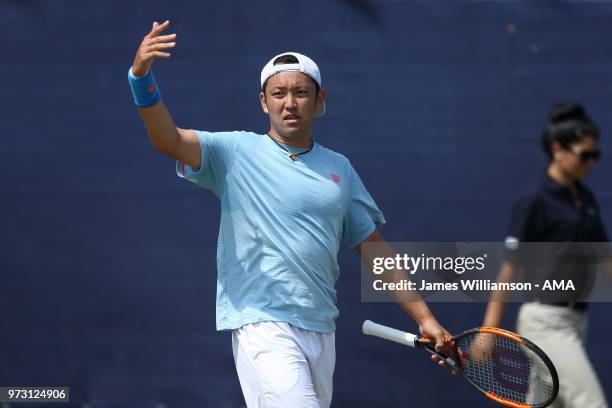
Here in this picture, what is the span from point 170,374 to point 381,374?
95 cm

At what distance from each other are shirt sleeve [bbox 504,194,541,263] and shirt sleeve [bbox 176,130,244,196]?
1.33 meters

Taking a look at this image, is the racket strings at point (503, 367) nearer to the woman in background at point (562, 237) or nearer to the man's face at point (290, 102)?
the woman in background at point (562, 237)

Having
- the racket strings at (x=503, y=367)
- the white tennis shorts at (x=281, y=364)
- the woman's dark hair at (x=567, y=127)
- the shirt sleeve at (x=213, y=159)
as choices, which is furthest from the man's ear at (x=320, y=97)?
the woman's dark hair at (x=567, y=127)

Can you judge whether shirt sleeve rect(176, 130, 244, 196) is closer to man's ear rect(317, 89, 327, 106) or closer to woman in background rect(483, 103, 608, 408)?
man's ear rect(317, 89, 327, 106)

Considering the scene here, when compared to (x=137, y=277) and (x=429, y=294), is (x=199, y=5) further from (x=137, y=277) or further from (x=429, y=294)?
(x=429, y=294)

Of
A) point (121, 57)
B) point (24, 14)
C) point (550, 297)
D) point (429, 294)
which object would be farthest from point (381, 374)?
point (24, 14)

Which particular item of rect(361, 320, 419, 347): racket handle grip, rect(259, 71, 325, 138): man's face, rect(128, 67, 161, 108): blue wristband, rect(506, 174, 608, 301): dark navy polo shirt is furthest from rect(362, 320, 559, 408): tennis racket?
rect(128, 67, 161, 108): blue wristband

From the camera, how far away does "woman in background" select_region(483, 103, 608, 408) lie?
4.50 m

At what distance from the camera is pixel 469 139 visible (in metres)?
5.11

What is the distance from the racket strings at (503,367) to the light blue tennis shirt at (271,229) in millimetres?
574

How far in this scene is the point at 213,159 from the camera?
12.8ft

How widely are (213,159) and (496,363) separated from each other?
1.30 metres

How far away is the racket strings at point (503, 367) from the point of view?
4.18m

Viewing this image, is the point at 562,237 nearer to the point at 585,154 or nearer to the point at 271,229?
the point at 585,154
